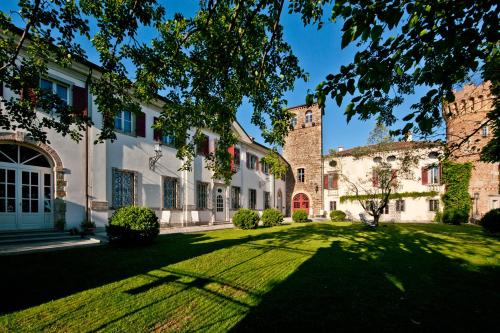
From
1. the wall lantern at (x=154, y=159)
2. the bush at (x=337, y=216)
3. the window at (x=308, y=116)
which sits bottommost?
the bush at (x=337, y=216)

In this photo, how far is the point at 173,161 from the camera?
1469 centimetres

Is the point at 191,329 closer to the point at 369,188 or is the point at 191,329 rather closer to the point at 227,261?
the point at 227,261

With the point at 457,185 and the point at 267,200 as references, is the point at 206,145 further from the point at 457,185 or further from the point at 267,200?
the point at 457,185

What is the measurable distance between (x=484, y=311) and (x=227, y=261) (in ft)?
15.4

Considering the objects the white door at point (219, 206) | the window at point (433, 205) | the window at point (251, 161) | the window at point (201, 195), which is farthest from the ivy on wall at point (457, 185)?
the window at point (201, 195)

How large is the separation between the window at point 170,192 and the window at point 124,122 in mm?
3190

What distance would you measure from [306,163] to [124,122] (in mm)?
19215

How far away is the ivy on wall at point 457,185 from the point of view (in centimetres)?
2033

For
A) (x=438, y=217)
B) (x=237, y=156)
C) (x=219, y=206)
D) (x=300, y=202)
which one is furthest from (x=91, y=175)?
(x=438, y=217)

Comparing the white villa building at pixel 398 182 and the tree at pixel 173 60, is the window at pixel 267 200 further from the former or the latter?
the tree at pixel 173 60

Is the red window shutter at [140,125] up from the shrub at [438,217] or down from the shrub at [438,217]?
up

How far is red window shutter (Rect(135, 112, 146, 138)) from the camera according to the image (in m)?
12.6

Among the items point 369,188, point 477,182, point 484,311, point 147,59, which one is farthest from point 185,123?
point 477,182

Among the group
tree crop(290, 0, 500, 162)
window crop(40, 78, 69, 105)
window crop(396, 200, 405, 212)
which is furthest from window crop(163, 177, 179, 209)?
window crop(396, 200, 405, 212)
